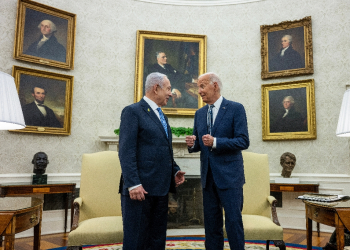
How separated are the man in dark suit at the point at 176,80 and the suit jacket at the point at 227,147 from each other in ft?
9.32

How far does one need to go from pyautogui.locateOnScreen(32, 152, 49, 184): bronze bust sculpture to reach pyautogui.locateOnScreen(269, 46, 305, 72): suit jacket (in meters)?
4.21

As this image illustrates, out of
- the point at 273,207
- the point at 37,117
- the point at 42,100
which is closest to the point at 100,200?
the point at 273,207

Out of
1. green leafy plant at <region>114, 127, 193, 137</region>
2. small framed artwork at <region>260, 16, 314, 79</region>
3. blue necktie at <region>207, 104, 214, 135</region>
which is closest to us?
blue necktie at <region>207, 104, 214, 135</region>

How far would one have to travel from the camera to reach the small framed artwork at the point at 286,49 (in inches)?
200

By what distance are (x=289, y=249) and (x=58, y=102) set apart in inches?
163

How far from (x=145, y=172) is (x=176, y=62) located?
379 cm

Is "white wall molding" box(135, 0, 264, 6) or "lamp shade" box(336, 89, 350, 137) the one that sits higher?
"white wall molding" box(135, 0, 264, 6)

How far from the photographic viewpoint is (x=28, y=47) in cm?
457

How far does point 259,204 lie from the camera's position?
3.13m

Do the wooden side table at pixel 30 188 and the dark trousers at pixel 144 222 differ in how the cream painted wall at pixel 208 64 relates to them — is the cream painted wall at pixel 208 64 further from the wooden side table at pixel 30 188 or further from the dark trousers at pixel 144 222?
the dark trousers at pixel 144 222

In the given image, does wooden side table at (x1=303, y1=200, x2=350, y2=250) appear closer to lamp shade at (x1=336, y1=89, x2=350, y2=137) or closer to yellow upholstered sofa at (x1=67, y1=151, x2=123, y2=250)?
lamp shade at (x1=336, y1=89, x2=350, y2=137)


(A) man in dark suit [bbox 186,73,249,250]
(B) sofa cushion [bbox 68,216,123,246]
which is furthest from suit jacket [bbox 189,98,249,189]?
(B) sofa cushion [bbox 68,216,123,246]

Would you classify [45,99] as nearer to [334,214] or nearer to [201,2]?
[201,2]

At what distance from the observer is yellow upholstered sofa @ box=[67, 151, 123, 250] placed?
2.45m
